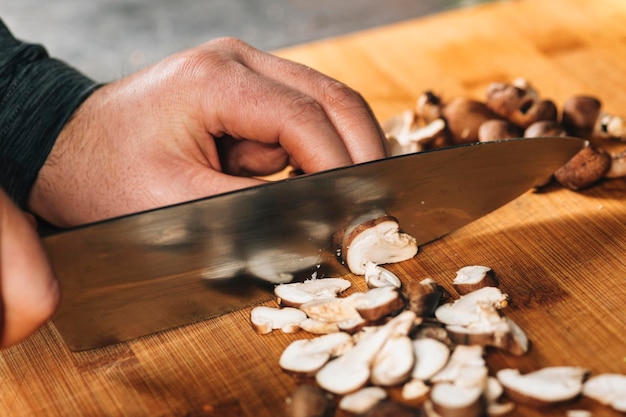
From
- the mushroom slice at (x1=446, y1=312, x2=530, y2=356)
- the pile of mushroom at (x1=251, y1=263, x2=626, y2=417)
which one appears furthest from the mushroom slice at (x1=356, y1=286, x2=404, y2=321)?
the mushroom slice at (x1=446, y1=312, x2=530, y2=356)

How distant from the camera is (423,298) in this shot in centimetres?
140

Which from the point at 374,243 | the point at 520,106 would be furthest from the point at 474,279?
the point at 520,106

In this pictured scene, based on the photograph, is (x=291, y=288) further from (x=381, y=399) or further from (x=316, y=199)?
(x=381, y=399)

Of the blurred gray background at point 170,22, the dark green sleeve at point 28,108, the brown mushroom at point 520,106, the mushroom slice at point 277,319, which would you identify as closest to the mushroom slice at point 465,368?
the mushroom slice at point 277,319

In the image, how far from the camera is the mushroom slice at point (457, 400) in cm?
122

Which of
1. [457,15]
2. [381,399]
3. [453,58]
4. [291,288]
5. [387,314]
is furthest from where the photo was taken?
[457,15]

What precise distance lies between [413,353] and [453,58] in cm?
137

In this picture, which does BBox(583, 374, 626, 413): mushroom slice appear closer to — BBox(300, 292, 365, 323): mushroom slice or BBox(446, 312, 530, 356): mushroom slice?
BBox(446, 312, 530, 356): mushroom slice

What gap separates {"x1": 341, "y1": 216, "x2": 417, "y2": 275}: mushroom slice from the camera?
1.54m

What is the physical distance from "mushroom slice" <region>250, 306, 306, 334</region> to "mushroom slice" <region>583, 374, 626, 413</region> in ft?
1.64

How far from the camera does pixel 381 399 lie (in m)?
1.27

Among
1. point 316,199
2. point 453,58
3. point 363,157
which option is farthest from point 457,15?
point 316,199

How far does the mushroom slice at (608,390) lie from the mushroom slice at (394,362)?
0.94 feet

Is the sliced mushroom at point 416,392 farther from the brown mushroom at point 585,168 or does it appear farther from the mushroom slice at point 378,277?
the brown mushroom at point 585,168
